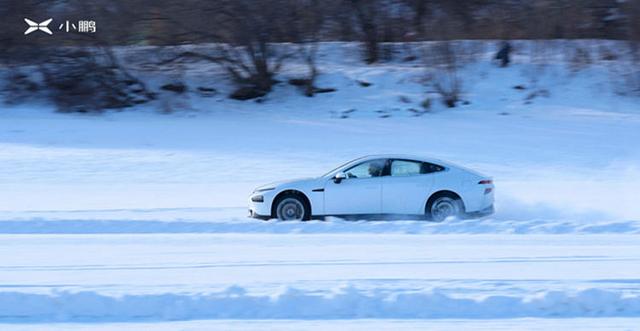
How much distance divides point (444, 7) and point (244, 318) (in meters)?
27.7

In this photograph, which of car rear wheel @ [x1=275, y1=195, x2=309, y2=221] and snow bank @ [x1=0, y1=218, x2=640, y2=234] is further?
car rear wheel @ [x1=275, y1=195, x2=309, y2=221]

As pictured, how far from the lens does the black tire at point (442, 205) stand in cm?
1361

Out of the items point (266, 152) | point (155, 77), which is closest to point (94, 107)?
point (155, 77)

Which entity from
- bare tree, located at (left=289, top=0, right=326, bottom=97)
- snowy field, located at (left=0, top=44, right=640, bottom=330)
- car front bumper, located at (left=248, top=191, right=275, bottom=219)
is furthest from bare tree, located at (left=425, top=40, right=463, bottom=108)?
car front bumper, located at (left=248, top=191, right=275, bottom=219)

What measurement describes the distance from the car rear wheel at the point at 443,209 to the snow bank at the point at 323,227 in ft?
1.77

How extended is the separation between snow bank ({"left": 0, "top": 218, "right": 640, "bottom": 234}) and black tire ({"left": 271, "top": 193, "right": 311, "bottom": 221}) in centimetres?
35

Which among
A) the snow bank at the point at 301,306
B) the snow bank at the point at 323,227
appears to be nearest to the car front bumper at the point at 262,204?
the snow bank at the point at 323,227

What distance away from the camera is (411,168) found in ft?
45.0

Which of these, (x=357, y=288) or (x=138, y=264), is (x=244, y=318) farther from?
A: (x=138, y=264)

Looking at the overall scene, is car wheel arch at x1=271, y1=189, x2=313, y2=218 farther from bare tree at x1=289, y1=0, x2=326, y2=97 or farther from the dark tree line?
bare tree at x1=289, y1=0, x2=326, y2=97

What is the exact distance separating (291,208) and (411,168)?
82.4 inches

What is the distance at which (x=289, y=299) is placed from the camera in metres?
7.94

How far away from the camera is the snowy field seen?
7.81 metres

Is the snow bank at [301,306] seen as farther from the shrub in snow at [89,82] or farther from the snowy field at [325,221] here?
the shrub in snow at [89,82]
